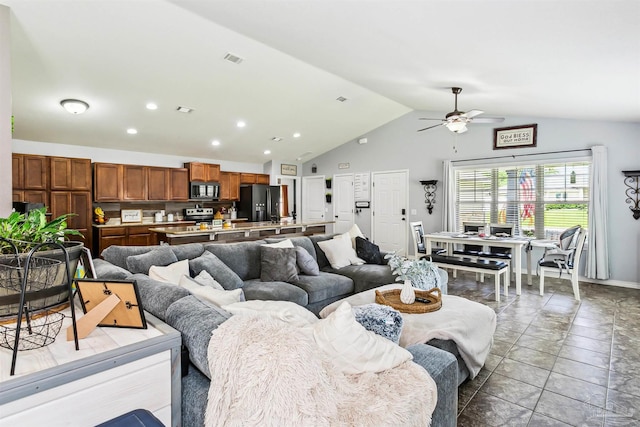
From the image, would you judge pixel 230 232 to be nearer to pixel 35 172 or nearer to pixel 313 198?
pixel 35 172

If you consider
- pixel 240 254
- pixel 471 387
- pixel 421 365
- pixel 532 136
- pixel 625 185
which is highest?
pixel 532 136

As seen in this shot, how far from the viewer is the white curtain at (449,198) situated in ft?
22.5

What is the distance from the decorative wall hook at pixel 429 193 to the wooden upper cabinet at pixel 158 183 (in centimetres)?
539

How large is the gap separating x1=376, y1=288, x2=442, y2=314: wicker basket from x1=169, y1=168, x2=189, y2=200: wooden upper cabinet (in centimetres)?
570

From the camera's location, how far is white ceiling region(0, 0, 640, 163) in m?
2.60

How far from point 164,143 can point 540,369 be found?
6.79m

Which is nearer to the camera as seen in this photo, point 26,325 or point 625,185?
point 26,325

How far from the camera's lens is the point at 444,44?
10.2 ft

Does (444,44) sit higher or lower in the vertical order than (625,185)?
higher

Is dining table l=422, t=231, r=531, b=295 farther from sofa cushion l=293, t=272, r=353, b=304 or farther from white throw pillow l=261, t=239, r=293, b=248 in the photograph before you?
white throw pillow l=261, t=239, r=293, b=248

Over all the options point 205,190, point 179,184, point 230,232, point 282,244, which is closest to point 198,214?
point 205,190

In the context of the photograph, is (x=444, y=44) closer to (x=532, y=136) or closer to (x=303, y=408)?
(x=303, y=408)

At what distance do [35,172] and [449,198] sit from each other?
7.36 meters

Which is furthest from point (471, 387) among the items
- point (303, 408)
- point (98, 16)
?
point (98, 16)
